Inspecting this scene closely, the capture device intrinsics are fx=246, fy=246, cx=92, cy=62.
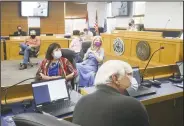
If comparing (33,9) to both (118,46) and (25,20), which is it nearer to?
(25,20)

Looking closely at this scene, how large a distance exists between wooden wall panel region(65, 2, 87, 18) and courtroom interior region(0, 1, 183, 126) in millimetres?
3515

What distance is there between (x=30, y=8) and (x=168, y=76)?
755cm

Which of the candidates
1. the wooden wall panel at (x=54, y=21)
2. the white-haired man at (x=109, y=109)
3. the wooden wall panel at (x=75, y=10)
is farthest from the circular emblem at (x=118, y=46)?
the wooden wall panel at (x=75, y=10)

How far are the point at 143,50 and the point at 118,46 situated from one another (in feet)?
2.66

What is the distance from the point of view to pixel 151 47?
428cm

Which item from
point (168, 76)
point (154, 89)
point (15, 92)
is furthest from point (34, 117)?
point (168, 76)

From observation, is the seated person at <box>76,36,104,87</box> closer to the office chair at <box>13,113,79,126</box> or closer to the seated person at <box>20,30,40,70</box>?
the seated person at <box>20,30,40,70</box>

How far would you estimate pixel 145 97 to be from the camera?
2021mm

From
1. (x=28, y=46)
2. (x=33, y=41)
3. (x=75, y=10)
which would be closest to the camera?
(x=28, y=46)

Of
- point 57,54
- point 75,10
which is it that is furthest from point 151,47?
point 75,10

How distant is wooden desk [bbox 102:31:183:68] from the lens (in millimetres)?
3810

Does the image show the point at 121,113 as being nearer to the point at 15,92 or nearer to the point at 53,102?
the point at 53,102

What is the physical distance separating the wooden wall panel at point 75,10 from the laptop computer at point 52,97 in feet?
30.0

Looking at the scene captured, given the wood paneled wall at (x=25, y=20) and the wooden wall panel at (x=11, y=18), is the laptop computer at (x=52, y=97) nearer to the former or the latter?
the wood paneled wall at (x=25, y=20)
